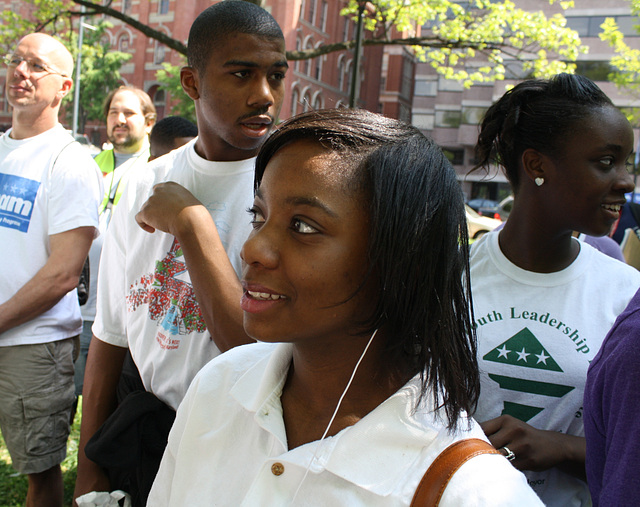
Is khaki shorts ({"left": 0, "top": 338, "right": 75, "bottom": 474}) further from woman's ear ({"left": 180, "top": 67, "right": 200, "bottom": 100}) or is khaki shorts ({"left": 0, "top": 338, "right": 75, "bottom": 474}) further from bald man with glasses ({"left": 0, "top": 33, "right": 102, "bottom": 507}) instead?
woman's ear ({"left": 180, "top": 67, "right": 200, "bottom": 100})

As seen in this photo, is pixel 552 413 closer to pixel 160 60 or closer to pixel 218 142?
pixel 218 142

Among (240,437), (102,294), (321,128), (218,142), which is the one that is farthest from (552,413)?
(102,294)

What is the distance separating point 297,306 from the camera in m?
1.23

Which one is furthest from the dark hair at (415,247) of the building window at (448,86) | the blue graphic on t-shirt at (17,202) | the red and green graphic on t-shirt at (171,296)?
the building window at (448,86)

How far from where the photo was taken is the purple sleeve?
1166 mm

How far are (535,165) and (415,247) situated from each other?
3.34 ft

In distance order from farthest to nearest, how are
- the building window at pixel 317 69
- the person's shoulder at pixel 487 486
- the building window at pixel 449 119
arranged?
the building window at pixel 449 119 → the building window at pixel 317 69 → the person's shoulder at pixel 487 486

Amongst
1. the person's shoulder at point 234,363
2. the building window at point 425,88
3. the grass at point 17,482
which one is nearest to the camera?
the person's shoulder at point 234,363

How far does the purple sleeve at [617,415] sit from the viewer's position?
1166 mm

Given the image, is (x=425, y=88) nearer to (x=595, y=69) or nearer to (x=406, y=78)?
(x=406, y=78)

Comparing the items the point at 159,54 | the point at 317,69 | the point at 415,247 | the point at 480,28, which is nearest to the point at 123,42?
the point at 159,54

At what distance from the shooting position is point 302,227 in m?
1.23

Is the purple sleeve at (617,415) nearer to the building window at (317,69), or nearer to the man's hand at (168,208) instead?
the man's hand at (168,208)

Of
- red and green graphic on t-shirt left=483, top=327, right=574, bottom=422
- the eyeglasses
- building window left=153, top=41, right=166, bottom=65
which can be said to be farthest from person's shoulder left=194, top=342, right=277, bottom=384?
building window left=153, top=41, right=166, bottom=65
